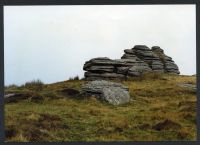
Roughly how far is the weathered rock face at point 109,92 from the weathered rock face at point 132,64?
4933mm

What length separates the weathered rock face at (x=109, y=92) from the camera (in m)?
21.0

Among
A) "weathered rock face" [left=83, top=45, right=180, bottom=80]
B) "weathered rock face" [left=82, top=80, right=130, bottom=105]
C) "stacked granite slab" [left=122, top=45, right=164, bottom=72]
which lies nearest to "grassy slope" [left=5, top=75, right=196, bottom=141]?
"weathered rock face" [left=82, top=80, right=130, bottom=105]

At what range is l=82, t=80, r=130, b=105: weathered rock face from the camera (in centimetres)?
2102

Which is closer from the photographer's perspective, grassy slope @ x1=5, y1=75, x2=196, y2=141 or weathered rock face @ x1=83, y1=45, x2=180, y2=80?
grassy slope @ x1=5, y1=75, x2=196, y2=141

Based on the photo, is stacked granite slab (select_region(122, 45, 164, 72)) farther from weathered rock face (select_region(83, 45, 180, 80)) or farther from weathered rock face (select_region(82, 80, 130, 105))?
weathered rock face (select_region(82, 80, 130, 105))

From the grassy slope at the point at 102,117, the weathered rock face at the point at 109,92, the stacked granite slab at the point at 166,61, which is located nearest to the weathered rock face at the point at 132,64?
the stacked granite slab at the point at 166,61

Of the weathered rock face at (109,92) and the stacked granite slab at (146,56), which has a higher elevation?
the stacked granite slab at (146,56)

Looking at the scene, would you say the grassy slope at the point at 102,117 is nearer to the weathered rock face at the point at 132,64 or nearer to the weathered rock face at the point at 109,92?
the weathered rock face at the point at 109,92

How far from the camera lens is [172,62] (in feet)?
110

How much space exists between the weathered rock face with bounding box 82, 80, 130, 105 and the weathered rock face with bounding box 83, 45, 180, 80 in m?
4.93

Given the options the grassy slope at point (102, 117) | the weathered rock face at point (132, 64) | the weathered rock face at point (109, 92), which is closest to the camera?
the grassy slope at point (102, 117)

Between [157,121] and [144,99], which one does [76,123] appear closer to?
[157,121]

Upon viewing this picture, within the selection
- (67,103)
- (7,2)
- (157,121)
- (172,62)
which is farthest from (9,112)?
(172,62)

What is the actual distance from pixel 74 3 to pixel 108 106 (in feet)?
33.4
